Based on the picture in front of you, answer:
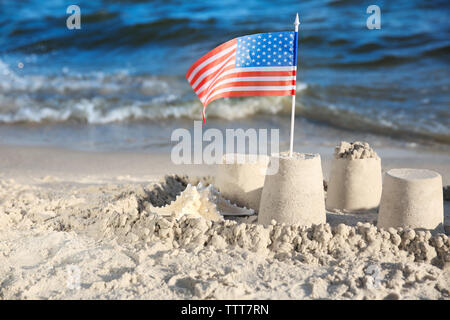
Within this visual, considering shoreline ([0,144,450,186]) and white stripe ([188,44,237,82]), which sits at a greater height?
white stripe ([188,44,237,82])

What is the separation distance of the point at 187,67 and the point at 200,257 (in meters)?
10.3

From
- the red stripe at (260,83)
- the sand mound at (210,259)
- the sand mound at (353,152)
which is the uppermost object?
the red stripe at (260,83)

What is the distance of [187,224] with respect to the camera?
3621 millimetres

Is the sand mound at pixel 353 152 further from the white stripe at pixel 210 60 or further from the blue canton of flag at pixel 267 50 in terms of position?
the white stripe at pixel 210 60

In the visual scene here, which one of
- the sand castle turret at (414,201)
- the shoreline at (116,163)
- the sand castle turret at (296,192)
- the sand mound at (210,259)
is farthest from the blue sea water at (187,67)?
the sand castle turret at (414,201)

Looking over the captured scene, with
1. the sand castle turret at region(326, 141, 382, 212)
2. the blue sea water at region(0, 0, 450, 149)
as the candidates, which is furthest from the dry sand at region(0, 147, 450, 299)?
the blue sea water at region(0, 0, 450, 149)

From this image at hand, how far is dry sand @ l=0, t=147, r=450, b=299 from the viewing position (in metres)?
2.90

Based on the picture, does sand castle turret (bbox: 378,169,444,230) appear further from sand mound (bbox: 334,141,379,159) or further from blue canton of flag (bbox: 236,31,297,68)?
blue canton of flag (bbox: 236,31,297,68)

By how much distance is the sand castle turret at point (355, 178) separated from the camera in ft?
14.5

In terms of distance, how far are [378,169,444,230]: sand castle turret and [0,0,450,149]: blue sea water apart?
5483 mm

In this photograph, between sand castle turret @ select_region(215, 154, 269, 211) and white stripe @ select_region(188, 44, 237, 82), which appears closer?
white stripe @ select_region(188, 44, 237, 82)

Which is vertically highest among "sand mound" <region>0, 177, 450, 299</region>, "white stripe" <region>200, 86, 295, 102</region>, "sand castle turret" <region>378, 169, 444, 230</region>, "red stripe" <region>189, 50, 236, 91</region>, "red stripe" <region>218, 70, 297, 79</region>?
"red stripe" <region>189, 50, 236, 91</region>

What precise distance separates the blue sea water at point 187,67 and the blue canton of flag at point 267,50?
15.9 feet

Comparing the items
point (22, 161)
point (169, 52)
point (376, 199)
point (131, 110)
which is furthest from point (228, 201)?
point (169, 52)
